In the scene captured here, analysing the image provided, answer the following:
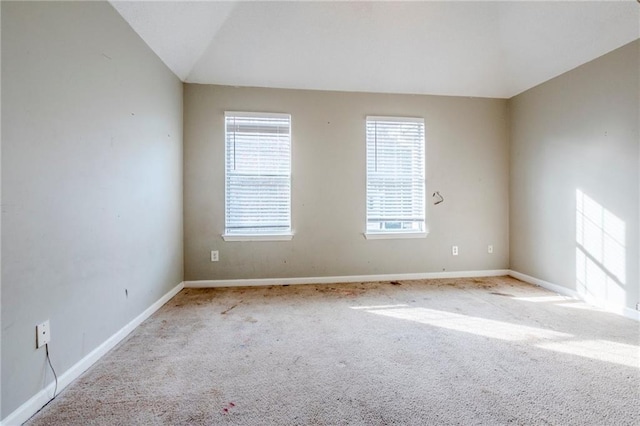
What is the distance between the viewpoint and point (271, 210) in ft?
11.6

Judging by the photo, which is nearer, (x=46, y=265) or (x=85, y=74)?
(x=46, y=265)

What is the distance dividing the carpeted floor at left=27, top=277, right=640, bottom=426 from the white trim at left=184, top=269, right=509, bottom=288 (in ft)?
1.77

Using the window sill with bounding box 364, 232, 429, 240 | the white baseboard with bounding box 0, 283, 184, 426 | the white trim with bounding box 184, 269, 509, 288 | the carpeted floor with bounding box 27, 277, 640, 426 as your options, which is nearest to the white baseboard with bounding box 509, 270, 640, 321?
the carpeted floor with bounding box 27, 277, 640, 426

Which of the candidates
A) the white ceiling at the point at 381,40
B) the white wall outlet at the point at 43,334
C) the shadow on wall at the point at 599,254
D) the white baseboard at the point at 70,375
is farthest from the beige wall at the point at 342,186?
the white wall outlet at the point at 43,334

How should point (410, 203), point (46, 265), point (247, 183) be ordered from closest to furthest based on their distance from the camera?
point (46, 265), point (247, 183), point (410, 203)

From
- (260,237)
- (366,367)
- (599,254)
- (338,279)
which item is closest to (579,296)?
(599,254)

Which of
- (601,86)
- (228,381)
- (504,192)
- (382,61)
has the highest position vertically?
(382,61)

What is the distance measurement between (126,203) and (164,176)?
0.73 m

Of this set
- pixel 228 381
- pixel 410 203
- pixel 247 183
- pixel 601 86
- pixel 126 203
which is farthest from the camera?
pixel 410 203

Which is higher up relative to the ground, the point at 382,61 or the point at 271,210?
the point at 382,61

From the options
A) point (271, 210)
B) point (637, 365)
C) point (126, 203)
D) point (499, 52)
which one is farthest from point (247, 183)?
point (637, 365)

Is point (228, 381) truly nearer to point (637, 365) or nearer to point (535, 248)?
point (637, 365)

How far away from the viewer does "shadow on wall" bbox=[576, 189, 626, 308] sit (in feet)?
8.65

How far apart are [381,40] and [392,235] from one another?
2.27m
